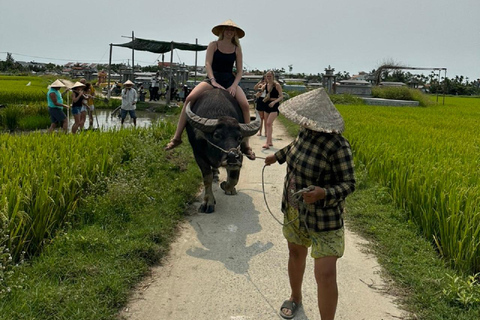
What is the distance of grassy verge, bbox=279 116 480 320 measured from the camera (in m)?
2.61

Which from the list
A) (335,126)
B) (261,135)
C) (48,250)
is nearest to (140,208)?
(48,250)

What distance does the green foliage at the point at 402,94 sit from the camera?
70.4ft

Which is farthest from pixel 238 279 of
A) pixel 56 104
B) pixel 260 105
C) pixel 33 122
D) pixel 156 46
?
pixel 156 46

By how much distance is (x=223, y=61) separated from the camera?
5082 millimetres

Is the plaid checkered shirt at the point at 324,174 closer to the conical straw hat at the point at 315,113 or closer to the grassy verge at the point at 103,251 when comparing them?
the conical straw hat at the point at 315,113

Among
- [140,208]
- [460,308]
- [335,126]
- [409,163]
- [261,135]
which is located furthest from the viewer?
[261,135]

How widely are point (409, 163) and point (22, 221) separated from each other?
12.9 ft

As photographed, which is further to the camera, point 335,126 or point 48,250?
point 48,250

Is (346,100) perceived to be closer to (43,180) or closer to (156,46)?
(156,46)

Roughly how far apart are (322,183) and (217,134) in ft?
6.62

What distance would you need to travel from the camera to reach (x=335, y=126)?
7.38ft

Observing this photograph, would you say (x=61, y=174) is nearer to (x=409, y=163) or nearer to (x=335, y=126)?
(x=335, y=126)

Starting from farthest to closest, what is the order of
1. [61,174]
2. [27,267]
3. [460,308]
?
[61,174], [27,267], [460,308]

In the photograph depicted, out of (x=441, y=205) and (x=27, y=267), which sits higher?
(x=441, y=205)
